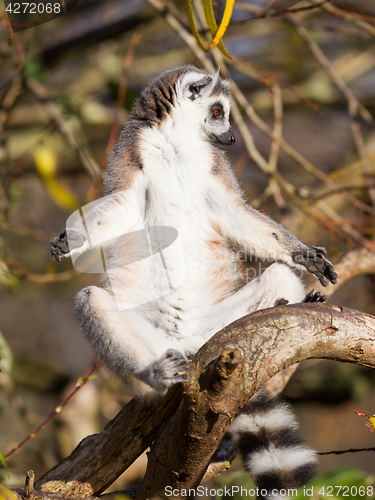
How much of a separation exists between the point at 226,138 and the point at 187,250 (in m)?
0.76

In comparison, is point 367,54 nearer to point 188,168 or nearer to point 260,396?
point 188,168

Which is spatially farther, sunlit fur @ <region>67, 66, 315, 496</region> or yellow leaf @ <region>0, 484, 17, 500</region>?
sunlit fur @ <region>67, 66, 315, 496</region>

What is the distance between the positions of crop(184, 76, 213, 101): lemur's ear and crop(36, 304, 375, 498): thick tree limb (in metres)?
1.63

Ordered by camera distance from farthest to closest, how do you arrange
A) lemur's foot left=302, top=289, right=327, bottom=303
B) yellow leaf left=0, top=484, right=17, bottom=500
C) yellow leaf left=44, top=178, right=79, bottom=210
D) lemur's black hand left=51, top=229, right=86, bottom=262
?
yellow leaf left=44, top=178, right=79, bottom=210, lemur's black hand left=51, top=229, right=86, bottom=262, lemur's foot left=302, top=289, right=327, bottom=303, yellow leaf left=0, top=484, right=17, bottom=500

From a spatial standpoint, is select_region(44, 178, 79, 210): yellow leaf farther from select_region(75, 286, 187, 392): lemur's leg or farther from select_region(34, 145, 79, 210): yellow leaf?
select_region(75, 286, 187, 392): lemur's leg

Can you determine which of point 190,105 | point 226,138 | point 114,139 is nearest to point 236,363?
point 226,138

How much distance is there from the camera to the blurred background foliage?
14.0 feet

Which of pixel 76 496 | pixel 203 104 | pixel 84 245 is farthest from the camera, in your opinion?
pixel 203 104

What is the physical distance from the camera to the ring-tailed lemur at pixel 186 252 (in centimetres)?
232

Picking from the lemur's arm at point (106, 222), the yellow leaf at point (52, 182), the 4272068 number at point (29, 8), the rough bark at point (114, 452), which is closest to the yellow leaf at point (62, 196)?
the yellow leaf at point (52, 182)

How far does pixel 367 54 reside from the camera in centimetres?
583

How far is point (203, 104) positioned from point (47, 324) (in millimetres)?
5932

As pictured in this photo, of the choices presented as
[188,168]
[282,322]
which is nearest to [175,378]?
[282,322]

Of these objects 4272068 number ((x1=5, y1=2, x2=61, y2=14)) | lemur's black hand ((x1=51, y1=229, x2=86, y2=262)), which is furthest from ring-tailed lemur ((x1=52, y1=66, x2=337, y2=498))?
4272068 number ((x1=5, y1=2, x2=61, y2=14))
